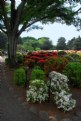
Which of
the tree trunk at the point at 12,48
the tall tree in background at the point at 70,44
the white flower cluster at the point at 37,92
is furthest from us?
the tall tree in background at the point at 70,44

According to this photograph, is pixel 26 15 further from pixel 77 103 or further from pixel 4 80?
pixel 77 103

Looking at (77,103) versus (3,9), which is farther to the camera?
(3,9)

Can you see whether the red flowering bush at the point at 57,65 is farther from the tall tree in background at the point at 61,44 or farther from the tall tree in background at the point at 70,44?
the tall tree in background at the point at 61,44

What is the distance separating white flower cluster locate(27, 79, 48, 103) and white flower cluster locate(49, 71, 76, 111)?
10.5 inches

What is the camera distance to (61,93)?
251 inches

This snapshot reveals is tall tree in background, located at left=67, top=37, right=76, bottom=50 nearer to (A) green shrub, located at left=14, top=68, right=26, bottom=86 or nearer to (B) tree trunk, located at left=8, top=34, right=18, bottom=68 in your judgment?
(B) tree trunk, located at left=8, top=34, right=18, bottom=68

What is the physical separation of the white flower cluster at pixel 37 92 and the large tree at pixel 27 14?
7547 millimetres

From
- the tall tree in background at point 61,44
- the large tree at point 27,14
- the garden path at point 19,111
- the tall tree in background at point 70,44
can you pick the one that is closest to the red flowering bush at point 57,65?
the garden path at point 19,111

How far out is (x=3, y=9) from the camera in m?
14.2

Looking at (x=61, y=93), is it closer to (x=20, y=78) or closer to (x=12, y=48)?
(x=20, y=78)

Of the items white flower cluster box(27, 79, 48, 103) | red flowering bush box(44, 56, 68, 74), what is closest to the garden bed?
white flower cluster box(27, 79, 48, 103)

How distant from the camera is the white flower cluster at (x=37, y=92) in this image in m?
6.75

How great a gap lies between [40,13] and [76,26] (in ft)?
11.1

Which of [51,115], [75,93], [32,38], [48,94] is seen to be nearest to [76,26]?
[75,93]
